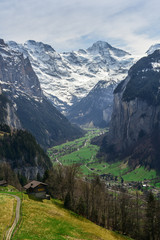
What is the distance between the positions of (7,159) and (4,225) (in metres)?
133

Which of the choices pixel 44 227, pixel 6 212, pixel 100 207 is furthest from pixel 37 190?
pixel 44 227

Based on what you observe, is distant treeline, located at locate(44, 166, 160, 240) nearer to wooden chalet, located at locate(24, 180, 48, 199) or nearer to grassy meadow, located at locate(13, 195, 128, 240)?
wooden chalet, located at locate(24, 180, 48, 199)

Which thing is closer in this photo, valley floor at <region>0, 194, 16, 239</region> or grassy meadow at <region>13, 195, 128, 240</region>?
grassy meadow at <region>13, 195, 128, 240</region>

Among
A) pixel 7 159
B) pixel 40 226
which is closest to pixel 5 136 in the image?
pixel 7 159

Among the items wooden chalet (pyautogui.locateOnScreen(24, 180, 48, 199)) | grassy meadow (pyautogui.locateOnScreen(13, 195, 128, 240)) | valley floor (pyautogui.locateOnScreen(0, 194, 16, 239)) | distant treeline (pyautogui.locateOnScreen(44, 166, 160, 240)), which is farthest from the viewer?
wooden chalet (pyautogui.locateOnScreen(24, 180, 48, 199))

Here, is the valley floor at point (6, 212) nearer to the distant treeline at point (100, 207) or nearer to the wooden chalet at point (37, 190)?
the wooden chalet at point (37, 190)

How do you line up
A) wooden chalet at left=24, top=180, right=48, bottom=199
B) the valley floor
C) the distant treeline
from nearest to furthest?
1. the valley floor
2. the distant treeline
3. wooden chalet at left=24, top=180, right=48, bottom=199

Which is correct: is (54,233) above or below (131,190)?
above

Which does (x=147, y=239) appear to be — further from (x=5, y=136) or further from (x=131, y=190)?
(x=5, y=136)

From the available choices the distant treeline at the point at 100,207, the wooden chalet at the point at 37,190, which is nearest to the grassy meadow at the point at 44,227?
the wooden chalet at the point at 37,190

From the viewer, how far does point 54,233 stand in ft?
170

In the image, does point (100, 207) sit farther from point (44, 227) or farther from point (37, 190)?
point (44, 227)

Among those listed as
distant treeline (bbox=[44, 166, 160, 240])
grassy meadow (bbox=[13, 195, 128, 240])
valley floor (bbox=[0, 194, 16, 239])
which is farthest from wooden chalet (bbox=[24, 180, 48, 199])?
grassy meadow (bbox=[13, 195, 128, 240])

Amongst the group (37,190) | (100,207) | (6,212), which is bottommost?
(100,207)
